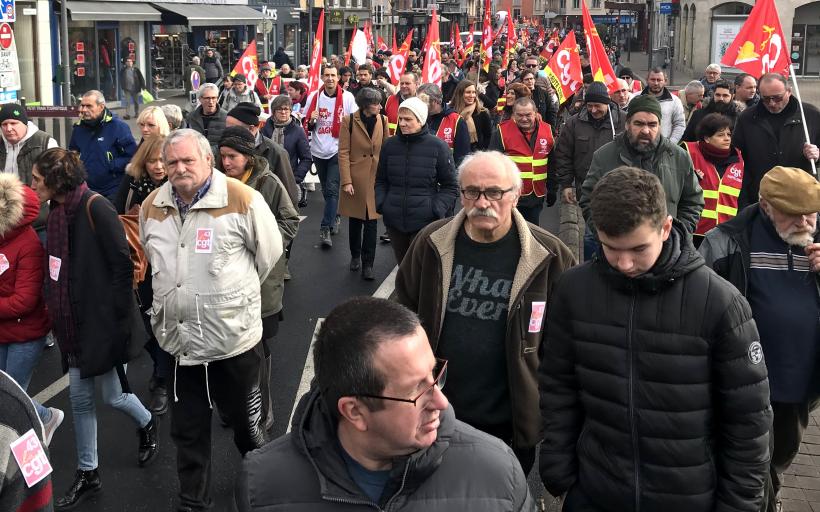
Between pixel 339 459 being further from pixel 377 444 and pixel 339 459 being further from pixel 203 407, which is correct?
pixel 203 407

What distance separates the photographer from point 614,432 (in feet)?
10.5

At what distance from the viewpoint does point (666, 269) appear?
3113mm

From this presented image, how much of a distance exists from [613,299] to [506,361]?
86 centimetres

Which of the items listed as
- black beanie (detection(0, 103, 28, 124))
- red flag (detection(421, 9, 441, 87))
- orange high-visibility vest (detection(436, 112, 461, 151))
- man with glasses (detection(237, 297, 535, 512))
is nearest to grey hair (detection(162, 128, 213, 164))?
man with glasses (detection(237, 297, 535, 512))

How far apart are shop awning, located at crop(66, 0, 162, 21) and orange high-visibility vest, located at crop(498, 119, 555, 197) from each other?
60.5 ft

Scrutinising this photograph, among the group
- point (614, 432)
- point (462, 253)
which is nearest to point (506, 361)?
point (462, 253)

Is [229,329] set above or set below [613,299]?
below

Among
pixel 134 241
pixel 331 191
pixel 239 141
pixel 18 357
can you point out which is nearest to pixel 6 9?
pixel 331 191

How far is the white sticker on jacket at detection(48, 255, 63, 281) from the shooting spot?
496 cm

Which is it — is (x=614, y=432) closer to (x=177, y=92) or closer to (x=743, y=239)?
(x=743, y=239)

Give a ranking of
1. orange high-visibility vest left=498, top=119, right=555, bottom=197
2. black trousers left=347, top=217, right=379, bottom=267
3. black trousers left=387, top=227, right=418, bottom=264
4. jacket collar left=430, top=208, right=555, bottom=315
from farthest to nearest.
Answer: black trousers left=347, top=217, right=379, bottom=267 < orange high-visibility vest left=498, top=119, right=555, bottom=197 < black trousers left=387, top=227, right=418, bottom=264 < jacket collar left=430, top=208, right=555, bottom=315

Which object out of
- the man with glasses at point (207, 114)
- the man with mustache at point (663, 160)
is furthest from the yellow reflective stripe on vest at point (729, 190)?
the man with glasses at point (207, 114)

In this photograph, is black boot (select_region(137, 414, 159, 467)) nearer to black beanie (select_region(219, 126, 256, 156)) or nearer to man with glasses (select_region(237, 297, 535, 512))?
black beanie (select_region(219, 126, 256, 156))

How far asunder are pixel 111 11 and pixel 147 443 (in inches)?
910
